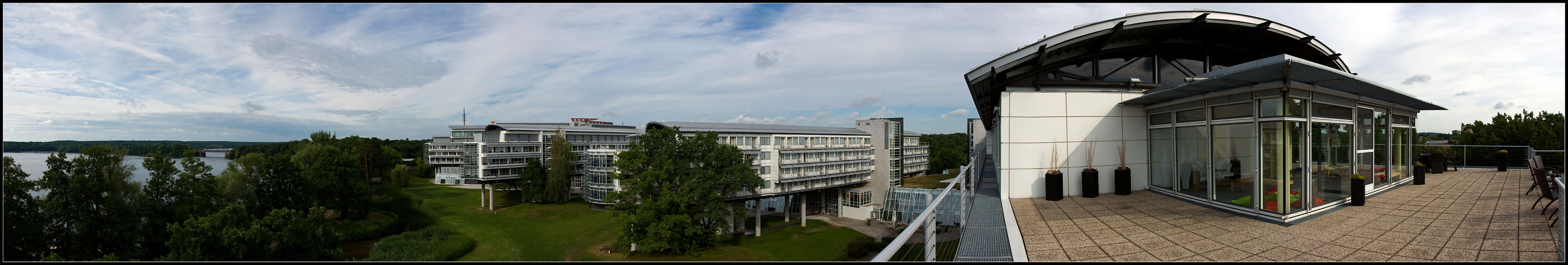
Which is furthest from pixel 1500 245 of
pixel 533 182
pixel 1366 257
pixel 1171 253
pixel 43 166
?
pixel 533 182

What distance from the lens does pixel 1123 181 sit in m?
7.62

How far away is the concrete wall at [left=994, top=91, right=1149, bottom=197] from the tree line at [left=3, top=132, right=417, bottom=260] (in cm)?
2107

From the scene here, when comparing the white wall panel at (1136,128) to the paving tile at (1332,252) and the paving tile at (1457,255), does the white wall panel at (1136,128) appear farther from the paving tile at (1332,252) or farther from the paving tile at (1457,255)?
the paving tile at (1457,255)

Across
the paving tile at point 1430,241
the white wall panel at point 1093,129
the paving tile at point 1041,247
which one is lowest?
the paving tile at point 1041,247

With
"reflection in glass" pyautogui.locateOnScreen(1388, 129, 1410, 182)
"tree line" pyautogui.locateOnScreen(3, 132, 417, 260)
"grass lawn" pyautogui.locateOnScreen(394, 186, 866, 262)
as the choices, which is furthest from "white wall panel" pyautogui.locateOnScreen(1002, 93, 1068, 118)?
"tree line" pyautogui.locateOnScreen(3, 132, 417, 260)

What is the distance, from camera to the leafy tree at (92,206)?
14328mm

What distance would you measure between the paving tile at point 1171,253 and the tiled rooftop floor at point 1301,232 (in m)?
0.01

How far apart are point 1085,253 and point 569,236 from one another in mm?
25755

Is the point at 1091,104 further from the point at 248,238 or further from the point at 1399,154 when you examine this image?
the point at 248,238

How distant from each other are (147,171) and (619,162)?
1597cm

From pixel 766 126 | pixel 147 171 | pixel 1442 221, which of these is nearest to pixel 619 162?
pixel 766 126

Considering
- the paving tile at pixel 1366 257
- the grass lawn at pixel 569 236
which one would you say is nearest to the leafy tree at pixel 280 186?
the grass lawn at pixel 569 236

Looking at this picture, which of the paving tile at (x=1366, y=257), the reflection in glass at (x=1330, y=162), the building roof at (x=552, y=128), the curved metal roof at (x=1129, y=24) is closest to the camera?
the paving tile at (x=1366, y=257)

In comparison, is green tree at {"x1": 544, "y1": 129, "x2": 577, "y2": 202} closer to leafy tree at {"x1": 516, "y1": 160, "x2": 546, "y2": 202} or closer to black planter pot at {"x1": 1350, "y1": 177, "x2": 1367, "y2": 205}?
leafy tree at {"x1": 516, "y1": 160, "x2": 546, "y2": 202}
